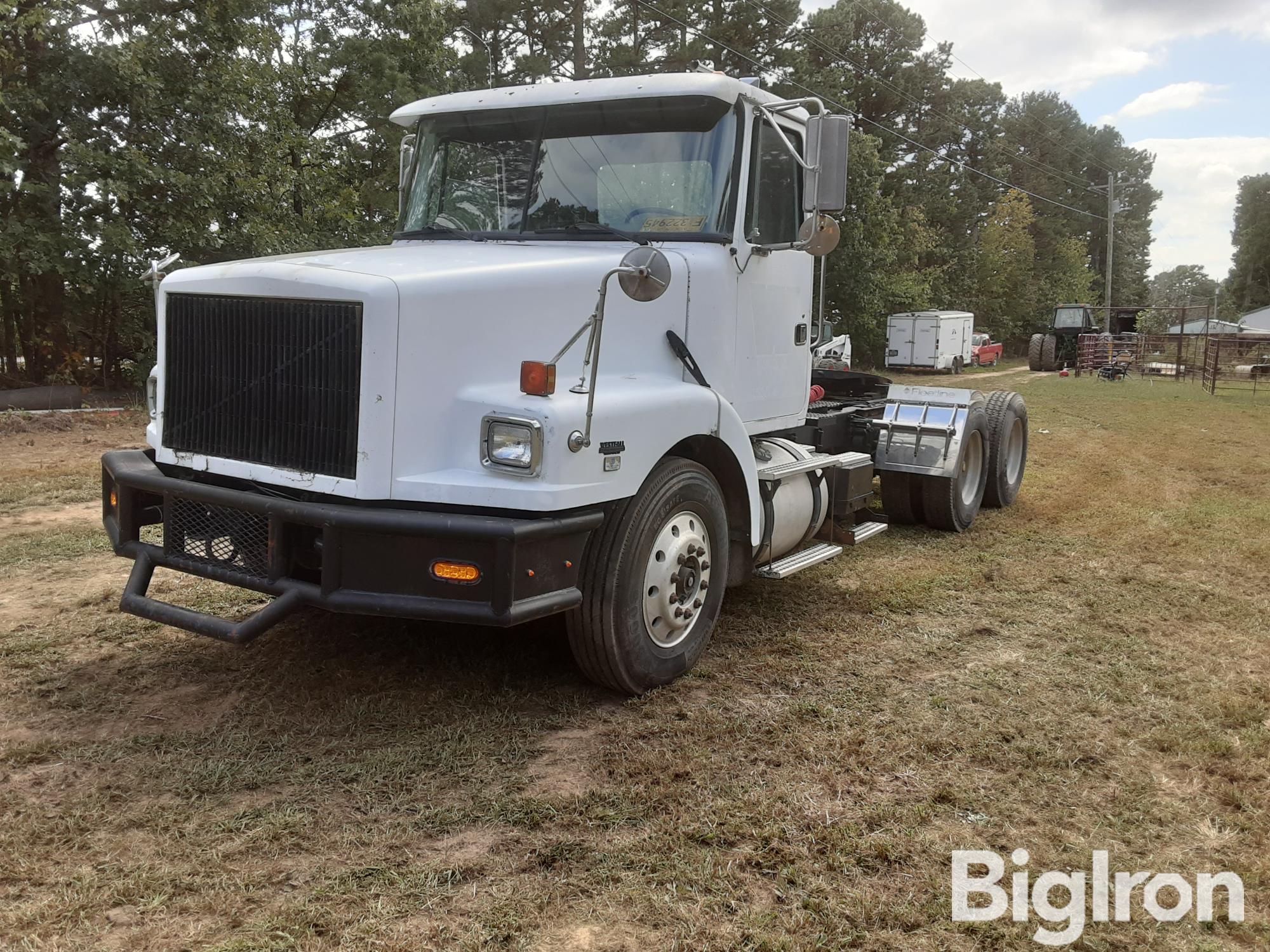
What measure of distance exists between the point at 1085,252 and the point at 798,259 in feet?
212

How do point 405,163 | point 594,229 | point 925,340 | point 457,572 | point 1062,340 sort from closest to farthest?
1. point 457,572
2. point 594,229
3. point 405,163
4. point 925,340
5. point 1062,340

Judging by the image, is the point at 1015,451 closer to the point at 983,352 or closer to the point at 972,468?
the point at 972,468

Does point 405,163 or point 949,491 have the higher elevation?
point 405,163

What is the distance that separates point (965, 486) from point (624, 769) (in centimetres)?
569

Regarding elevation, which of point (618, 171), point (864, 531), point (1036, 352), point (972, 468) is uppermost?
point (1036, 352)

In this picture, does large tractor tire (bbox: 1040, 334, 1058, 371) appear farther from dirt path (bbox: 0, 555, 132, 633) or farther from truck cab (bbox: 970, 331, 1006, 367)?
dirt path (bbox: 0, 555, 132, 633)

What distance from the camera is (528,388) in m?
4.01

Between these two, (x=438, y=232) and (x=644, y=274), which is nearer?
(x=644, y=274)

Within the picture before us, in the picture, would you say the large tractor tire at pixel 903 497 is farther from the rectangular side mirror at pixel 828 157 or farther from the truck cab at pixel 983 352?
the truck cab at pixel 983 352

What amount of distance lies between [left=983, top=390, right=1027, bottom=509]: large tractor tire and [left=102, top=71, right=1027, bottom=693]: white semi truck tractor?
3437mm

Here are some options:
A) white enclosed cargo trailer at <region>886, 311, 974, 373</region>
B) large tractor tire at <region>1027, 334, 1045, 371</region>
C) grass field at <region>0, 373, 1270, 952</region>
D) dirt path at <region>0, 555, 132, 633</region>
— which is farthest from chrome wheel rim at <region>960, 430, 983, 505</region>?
large tractor tire at <region>1027, 334, 1045, 371</region>

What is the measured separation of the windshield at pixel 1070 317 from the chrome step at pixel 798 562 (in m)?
34.9

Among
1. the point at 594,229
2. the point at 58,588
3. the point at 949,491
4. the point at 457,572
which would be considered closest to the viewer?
the point at 457,572

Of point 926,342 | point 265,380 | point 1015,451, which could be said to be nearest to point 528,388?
point 265,380
